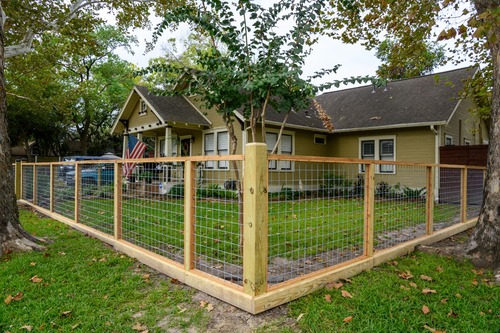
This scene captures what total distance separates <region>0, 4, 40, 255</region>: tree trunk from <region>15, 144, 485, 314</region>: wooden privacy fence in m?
1.05

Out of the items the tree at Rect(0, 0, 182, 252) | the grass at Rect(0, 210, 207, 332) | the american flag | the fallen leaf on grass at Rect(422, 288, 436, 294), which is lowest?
the fallen leaf on grass at Rect(422, 288, 436, 294)

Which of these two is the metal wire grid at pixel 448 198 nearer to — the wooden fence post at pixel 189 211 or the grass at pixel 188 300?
the grass at pixel 188 300

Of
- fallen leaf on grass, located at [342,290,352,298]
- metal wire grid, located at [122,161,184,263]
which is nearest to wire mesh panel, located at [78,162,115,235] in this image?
metal wire grid, located at [122,161,184,263]

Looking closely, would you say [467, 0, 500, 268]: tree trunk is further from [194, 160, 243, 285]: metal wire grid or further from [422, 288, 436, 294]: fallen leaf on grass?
[194, 160, 243, 285]: metal wire grid

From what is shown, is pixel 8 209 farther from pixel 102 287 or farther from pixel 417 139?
pixel 417 139

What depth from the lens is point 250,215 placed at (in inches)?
99.8

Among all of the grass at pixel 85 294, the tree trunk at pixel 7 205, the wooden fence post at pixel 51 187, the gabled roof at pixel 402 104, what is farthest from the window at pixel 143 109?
the grass at pixel 85 294

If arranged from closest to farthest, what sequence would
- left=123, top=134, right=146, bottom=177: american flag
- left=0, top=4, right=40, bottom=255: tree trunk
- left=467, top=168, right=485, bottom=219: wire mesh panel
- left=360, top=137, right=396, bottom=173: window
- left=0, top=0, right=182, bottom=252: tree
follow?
left=0, top=4, right=40, bottom=255: tree trunk
left=123, top=134, right=146, bottom=177: american flag
left=467, top=168, right=485, bottom=219: wire mesh panel
left=0, top=0, right=182, bottom=252: tree
left=360, top=137, right=396, bottom=173: window

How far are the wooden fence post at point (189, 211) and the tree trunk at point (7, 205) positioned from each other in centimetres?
261

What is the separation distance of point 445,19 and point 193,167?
6.97m

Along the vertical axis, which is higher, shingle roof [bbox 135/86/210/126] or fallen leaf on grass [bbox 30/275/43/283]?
shingle roof [bbox 135/86/210/126]

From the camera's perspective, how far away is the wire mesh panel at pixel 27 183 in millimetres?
8484

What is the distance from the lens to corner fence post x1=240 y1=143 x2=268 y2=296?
2.50m

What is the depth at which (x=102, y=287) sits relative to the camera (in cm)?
315
